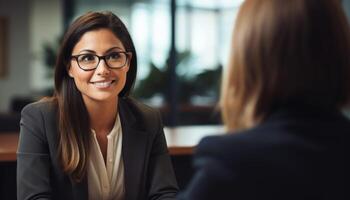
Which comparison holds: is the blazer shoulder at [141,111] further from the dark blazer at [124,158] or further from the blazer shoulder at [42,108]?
the blazer shoulder at [42,108]

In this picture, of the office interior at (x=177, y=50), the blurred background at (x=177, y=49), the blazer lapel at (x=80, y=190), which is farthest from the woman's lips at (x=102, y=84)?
the blurred background at (x=177, y=49)

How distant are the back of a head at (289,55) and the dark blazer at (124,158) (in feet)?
2.96

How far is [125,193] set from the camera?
1.85 metres

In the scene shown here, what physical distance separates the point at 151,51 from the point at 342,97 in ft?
19.2

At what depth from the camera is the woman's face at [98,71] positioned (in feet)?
5.88

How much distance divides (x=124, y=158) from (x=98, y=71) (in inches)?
12.1

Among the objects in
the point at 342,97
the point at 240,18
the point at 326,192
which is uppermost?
the point at 240,18

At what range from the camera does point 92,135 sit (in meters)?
1.88

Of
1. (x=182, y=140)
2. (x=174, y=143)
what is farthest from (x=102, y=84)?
(x=182, y=140)

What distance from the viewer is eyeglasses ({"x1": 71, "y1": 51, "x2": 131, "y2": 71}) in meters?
1.80

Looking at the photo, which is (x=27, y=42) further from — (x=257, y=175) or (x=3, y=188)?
(x=257, y=175)

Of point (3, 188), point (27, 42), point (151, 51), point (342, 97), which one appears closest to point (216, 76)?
point (151, 51)

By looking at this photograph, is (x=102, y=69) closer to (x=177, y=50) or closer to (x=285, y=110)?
(x=285, y=110)

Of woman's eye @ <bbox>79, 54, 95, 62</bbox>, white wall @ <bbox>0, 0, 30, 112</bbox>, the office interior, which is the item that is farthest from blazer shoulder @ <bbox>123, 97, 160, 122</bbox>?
white wall @ <bbox>0, 0, 30, 112</bbox>
